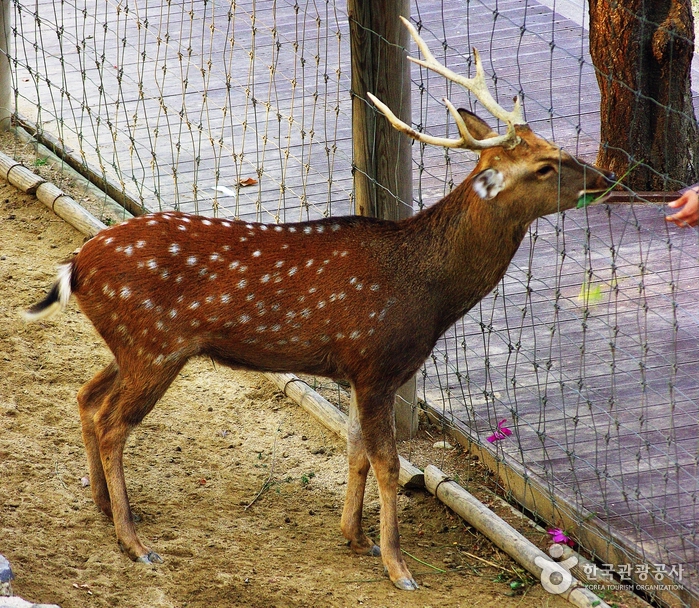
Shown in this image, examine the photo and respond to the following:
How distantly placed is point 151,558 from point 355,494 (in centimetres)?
89

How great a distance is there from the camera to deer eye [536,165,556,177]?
388cm

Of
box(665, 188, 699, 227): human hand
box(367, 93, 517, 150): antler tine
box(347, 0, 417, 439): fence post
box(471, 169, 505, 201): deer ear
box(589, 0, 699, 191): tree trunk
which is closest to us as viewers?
box(665, 188, 699, 227): human hand

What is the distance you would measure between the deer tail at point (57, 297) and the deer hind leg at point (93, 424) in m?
0.40

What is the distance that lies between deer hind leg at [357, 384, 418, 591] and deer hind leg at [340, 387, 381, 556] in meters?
0.17

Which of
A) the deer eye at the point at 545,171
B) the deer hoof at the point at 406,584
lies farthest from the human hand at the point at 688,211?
the deer hoof at the point at 406,584

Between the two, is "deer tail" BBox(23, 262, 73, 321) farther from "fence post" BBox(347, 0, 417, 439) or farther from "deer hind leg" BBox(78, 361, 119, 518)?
"fence post" BBox(347, 0, 417, 439)

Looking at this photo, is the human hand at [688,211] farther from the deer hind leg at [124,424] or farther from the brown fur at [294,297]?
the deer hind leg at [124,424]

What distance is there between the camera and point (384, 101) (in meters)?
4.80

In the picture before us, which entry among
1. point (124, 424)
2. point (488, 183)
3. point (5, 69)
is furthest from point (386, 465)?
point (5, 69)

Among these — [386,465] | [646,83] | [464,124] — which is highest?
[464,124]

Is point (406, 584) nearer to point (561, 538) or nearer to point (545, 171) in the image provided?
point (561, 538)

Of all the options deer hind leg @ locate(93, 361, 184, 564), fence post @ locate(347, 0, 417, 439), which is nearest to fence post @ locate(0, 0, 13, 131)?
fence post @ locate(347, 0, 417, 439)

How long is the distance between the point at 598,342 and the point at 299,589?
230cm

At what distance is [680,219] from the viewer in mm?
3449
